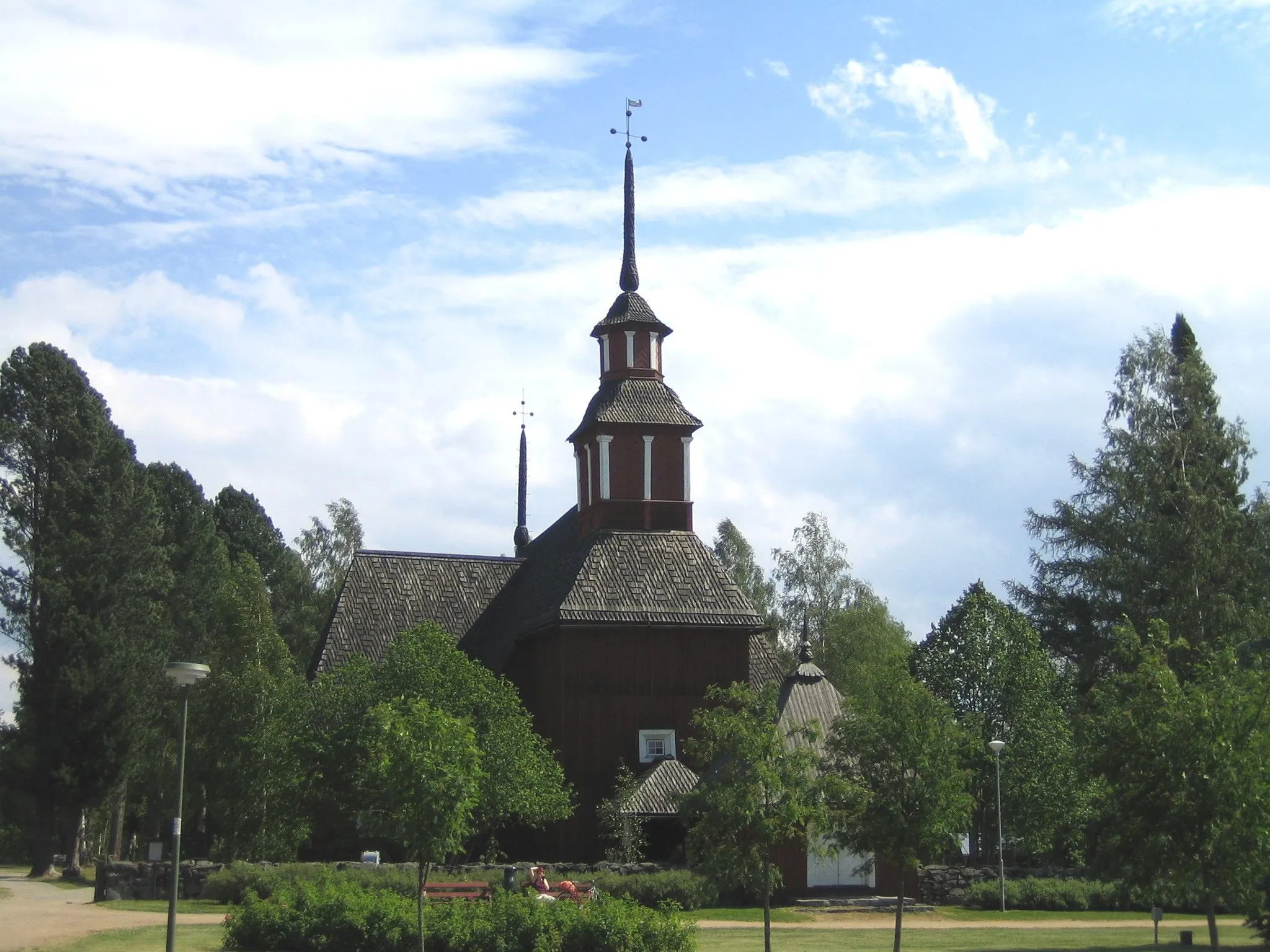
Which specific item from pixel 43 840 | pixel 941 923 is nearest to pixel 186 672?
pixel 941 923

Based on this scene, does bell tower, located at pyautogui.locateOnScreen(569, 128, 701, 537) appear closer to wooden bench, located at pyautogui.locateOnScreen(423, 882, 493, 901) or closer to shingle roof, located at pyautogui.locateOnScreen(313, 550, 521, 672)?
shingle roof, located at pyautogui.locateOnScreen(313, 550, 521, 672)

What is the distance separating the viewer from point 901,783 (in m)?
25.0

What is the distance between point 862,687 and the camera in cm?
6050

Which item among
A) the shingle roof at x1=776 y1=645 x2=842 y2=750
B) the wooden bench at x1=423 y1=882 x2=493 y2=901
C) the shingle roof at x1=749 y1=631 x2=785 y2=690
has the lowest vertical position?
the wooden bench at x1=423 y1=882 x2=493 y2=901

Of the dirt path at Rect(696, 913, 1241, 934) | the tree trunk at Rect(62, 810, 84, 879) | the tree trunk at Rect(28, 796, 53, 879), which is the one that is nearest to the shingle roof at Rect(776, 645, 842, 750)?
the dirt path at Rect(696, 913, 1241, 934)

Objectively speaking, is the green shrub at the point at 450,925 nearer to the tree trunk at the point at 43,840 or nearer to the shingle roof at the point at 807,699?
the shingle roof at the point at 807,699

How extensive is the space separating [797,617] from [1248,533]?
22.5 m

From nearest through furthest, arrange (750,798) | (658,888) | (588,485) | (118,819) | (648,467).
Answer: (750,798) → (658,888) → (648,467) → (588,485) → (118,819)

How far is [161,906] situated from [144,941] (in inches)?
347

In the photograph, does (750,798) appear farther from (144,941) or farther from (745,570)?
(745,570)

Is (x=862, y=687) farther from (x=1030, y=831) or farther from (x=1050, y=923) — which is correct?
(x=1050, y=923)

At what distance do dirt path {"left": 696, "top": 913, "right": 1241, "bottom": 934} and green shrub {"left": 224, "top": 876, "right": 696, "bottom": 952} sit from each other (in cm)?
873

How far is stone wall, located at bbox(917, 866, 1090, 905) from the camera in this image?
4062cm

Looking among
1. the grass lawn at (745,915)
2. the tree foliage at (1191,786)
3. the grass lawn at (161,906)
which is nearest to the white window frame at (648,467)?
the grass lawn at (745,915)
